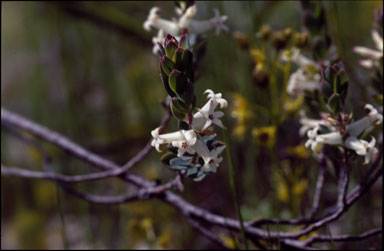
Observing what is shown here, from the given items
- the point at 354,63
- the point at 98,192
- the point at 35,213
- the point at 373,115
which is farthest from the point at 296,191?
the point at 35,213

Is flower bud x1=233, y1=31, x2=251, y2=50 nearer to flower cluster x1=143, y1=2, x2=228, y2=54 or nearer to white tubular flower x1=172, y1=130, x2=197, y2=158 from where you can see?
flower cluster x1=143, y1=2, x2=228, y2=54

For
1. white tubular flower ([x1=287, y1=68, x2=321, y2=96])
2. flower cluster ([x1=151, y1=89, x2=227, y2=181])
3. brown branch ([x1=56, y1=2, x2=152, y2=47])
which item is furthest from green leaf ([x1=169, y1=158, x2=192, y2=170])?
brown branch ([x1=56, y1=2, x2=152, y2=47])

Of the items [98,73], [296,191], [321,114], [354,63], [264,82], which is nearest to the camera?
[321,114]

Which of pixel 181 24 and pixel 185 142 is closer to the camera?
pixel 185 142

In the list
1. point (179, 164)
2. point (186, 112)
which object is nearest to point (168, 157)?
point (179, 164)

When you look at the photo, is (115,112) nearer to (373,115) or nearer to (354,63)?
(354,63)

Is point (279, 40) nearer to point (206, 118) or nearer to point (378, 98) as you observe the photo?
point (378, 98)

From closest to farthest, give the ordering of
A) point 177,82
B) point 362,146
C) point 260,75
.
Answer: point 177,82 → point 362,146 → point 260,75
